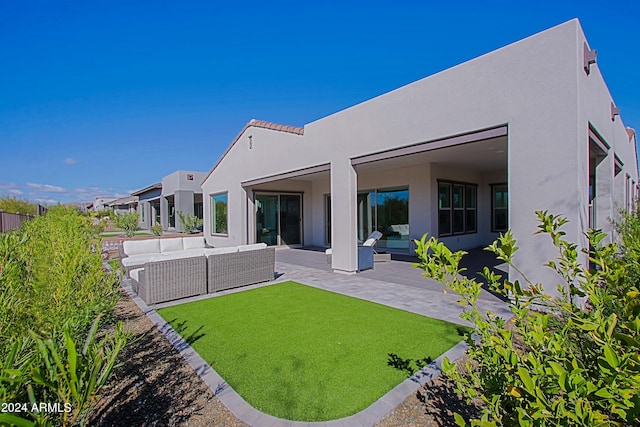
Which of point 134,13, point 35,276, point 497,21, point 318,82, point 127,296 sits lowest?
point 127,296

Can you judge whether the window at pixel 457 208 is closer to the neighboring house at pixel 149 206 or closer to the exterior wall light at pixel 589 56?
the exterior wall light at pixel 589 56

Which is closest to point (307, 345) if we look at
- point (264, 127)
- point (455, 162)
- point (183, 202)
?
point (455, 162)

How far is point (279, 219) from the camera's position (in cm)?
1639

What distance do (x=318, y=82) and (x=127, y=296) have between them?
14246 millimetres

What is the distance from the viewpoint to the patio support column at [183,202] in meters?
27.2

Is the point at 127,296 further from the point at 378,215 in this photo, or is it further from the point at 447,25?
the point at 447,25

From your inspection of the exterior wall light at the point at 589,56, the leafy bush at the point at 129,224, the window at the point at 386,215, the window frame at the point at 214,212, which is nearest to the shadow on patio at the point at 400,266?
the window at the point at 386,215

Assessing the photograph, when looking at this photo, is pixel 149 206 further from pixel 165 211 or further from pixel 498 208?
pixel 498 208

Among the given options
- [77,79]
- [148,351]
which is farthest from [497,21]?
[77,79]

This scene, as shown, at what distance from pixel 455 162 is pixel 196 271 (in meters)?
9.86

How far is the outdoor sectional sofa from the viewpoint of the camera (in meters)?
6.65

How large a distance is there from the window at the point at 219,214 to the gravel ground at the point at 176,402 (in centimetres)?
1377

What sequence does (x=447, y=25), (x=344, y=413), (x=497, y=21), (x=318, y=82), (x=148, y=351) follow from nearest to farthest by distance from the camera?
(x=344, y=413), (x=148, y=351), (x=497, y=21), (x=447, y=25), (x=318, y=82)

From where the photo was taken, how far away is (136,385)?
11.3 ft
